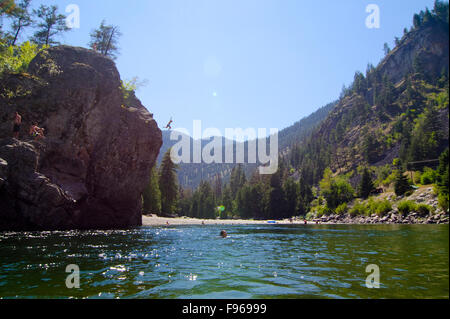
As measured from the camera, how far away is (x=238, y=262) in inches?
552

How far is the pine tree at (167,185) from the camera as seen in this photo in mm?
73812

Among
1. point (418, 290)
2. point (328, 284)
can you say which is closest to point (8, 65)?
point (328, 284)

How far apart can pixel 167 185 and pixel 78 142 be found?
42810 millimetres

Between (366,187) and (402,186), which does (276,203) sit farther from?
(402,186)

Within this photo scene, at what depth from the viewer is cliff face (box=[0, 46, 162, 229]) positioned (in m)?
26.7

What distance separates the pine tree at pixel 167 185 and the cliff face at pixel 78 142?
30972mm

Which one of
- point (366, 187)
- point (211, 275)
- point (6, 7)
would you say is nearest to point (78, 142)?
point (6, 7)

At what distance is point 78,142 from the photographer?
3269 cm

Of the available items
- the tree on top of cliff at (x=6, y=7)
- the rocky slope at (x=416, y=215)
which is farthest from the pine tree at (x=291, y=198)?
the tree on top of cliff at (x=6, y=7)

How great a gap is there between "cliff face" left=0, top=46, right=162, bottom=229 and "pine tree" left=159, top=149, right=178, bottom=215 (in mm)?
30972

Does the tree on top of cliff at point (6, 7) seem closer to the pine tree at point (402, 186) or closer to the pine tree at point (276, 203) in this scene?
the pine tree at point (402, 186)

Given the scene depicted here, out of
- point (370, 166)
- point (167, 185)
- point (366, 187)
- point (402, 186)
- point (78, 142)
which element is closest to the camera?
point (78, 142)
